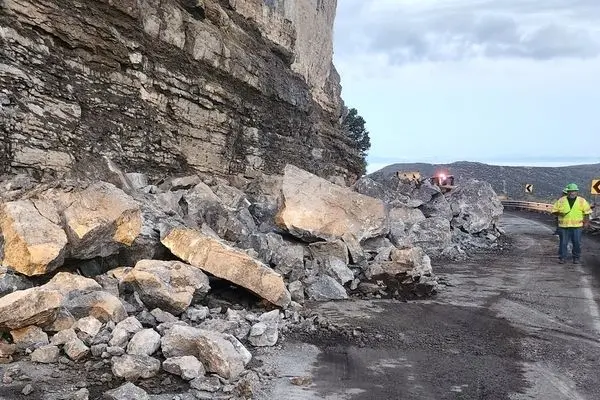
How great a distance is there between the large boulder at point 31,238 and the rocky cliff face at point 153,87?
329cm

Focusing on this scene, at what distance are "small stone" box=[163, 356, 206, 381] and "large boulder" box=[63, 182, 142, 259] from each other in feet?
8.49

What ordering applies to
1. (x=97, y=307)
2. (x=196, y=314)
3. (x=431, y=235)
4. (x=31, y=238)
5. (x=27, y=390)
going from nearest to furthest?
1. (x=27, y=390)
2. (x=97, y=307)
3. (x=31, y=238)
4. (x=196, y=314)
5. (x=431, y=235)

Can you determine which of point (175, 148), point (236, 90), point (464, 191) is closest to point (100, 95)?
point (175, 148)

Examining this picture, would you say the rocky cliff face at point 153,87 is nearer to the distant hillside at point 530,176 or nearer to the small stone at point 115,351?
the small stone at point 115,351

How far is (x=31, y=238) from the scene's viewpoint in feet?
19.7

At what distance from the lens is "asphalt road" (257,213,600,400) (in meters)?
4.57

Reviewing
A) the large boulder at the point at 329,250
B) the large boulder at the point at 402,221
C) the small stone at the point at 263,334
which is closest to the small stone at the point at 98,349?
the small stone at the point at 263,334

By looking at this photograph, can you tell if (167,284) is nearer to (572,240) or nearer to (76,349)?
(76,349)

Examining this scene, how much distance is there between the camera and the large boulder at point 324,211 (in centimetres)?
989

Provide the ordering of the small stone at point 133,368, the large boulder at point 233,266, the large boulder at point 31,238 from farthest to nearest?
the large boulder at point 233,266 < the large boulder at point 31,238 < the small stone at point 133,368

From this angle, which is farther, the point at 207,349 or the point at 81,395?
the point at 207,349

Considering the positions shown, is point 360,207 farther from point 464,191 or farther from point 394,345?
point 464,191

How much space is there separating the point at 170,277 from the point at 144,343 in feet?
5.35

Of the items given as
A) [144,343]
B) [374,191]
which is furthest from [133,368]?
[374,191]
